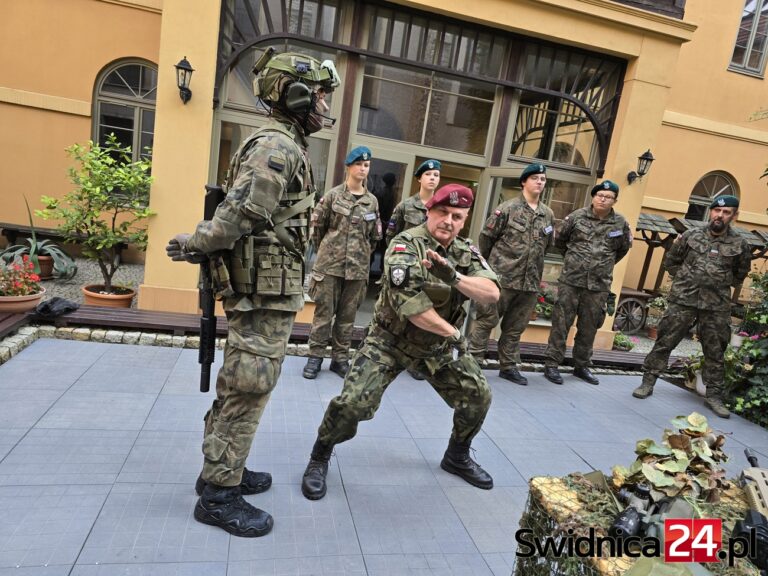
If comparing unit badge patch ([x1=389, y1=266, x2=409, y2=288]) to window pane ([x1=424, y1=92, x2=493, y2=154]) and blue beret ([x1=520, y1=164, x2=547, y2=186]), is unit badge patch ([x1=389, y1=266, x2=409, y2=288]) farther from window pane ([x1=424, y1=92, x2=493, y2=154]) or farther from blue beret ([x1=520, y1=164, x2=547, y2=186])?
window pane ([x1=424, y1=92, x2=493, y2=154])

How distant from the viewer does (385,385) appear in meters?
2.71

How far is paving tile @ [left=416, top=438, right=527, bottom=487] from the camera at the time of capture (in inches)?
121

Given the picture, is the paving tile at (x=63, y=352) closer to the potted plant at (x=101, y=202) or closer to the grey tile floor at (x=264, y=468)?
the grey tile floor at (x=264, y=468)

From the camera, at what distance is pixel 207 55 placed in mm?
5211

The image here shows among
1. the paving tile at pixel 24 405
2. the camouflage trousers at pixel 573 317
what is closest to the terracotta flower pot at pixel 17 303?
the paving tile at pixel 24 405

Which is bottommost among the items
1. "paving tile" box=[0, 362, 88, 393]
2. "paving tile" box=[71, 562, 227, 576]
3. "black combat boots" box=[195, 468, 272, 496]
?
"paving tile" box=[0, 362, 88, 393]

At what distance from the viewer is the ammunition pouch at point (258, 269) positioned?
2.18 m

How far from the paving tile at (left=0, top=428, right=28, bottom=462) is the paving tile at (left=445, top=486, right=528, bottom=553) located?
2.53 metres

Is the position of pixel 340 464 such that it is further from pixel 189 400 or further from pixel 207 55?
pixel 207 55

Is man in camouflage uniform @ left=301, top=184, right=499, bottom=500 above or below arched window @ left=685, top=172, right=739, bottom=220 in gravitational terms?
below

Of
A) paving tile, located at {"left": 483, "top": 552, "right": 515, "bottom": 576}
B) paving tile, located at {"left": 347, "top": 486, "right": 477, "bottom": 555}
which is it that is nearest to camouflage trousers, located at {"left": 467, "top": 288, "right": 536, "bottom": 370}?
paving tile, located at {"left": 347, "top": 486, "right": 477, "bottom": 555}

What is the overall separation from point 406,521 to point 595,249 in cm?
373

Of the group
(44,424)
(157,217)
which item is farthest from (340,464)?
(157,217)

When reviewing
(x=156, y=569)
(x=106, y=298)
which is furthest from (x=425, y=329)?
(x=106, y=298)
